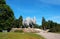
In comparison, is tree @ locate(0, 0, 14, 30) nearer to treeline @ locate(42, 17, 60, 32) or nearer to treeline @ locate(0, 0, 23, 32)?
treeline @ locate(0, 0, 23, 32)

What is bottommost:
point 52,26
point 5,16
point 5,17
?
point 52,26

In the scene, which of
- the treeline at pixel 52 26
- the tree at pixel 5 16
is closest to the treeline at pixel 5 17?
the tree at pixel 5 16

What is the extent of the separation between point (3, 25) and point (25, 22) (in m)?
33.9

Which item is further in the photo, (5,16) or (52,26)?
(52,26)

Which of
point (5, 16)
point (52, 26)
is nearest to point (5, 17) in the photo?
point (5, 16)

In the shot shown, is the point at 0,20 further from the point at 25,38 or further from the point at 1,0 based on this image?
the point at 25,38

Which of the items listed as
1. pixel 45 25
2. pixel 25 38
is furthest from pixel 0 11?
pixel 45 25

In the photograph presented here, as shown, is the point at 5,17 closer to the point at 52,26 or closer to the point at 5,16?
the point at 5,16

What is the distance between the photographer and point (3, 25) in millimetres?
44188

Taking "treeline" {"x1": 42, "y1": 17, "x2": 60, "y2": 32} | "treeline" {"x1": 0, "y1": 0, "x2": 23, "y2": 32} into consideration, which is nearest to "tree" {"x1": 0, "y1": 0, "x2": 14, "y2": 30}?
"treeline" {"x1": 0, "y1": 0, "x2": 23, "y2": 32}

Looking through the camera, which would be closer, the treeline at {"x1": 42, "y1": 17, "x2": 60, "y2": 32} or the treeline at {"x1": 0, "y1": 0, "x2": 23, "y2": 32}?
the treeline at {"x1": 0, "y1": 0, "x2": 23, "y2": 32}

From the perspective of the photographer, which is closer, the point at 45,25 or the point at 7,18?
the point at 7,18

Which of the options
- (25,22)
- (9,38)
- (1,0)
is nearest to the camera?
(9,38)

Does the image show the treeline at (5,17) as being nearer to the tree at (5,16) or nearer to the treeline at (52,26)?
the tree at (5,16)
